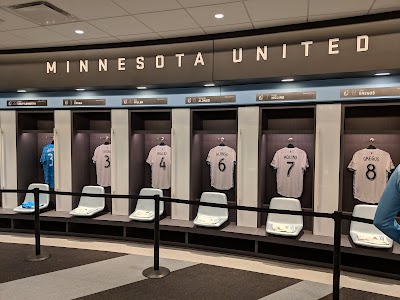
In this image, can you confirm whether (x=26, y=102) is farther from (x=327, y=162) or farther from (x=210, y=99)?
(x=327, y=162)

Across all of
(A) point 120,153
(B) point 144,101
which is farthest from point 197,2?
(A) point 120,153

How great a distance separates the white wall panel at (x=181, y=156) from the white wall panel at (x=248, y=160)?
0.72 m

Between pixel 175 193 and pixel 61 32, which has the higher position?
pixel 61 32

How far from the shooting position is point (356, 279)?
3.24 m

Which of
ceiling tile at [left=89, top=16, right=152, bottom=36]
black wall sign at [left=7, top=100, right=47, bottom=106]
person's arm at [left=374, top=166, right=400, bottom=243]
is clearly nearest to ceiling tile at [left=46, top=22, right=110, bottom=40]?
ceiling tile at [left=89, top=16, right=152, bottom=36]

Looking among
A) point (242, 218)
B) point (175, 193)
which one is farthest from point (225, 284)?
point (175, 193)

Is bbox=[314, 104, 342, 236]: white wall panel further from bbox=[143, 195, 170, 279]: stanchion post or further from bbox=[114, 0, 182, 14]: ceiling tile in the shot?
bbox=[114, 0, 182, 14]: ceiling tile

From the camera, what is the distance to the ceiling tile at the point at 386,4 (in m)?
2.77

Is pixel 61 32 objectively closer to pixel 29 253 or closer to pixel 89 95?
pixel 89 95

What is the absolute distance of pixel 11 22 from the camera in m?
3.42

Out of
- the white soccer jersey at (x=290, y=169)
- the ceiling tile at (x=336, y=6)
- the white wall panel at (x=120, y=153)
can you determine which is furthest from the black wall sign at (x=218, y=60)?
the white soccer jersey at (x=290, y=169)

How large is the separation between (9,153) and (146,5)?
366cm

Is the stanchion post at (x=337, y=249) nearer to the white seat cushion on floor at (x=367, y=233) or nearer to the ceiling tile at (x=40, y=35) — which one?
the white seat cushion on floor at (x=367, y=233)

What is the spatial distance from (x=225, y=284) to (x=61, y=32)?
10.8 ft
